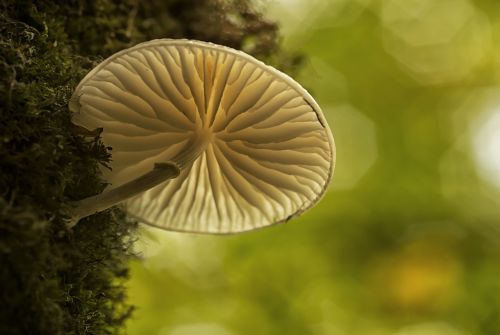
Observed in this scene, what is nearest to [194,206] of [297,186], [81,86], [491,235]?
[297,186]

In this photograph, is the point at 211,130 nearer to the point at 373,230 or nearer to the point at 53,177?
the point at 53,177

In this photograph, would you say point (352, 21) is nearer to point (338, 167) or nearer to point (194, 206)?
point (338, 167)

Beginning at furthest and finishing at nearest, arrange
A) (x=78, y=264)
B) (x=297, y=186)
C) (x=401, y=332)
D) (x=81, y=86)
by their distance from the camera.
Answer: (x=401, y=332) < (x=297, y=186) < (x=81, y=86) < (x=78, y=264)

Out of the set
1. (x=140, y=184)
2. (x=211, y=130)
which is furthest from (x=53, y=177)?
(x=211, y=130)

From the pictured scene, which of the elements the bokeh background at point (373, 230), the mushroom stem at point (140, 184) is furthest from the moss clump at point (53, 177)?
the bokeh background at point (373, 230)

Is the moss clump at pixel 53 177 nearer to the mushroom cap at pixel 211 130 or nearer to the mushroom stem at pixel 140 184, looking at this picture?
the mushroom stem at pixel 140 184

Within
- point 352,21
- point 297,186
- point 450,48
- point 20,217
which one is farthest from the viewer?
point 450,48

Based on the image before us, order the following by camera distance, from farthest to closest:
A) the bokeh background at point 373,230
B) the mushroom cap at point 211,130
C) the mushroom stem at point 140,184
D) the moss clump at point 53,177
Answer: the bokeh background at point 373,230, the mushroom cap at point 211,130, the mushroom stem at point 140,184, the moss clump at point 53,177

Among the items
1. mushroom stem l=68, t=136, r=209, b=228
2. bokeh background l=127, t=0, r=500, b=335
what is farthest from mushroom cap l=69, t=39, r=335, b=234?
bokeh background l=127, t=0, r=500, b=335
